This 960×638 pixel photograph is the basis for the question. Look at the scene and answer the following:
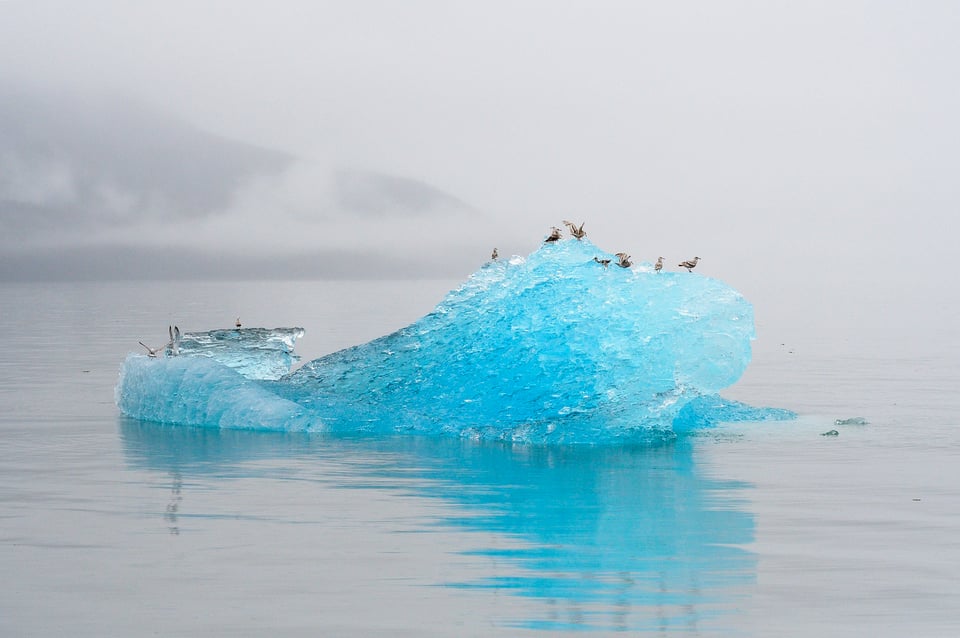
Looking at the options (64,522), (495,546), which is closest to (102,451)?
(64,522)

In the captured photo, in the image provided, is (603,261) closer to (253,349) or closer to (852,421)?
(852,421)

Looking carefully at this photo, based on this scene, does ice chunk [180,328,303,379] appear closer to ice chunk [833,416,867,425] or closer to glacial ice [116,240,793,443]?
glacial ice [116,240,793,443]

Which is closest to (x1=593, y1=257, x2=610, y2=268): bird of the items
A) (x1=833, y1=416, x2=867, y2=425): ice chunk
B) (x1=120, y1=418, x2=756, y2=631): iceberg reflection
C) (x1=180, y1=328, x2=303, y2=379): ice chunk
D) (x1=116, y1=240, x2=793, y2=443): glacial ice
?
(x1=116, y1=240, x2=793, y2=443): glacial ice

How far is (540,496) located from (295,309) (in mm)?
59437

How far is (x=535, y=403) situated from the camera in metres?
18.7

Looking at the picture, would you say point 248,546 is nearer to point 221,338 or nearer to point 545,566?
point 545,566

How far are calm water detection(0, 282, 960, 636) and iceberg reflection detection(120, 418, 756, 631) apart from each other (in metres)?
0.04

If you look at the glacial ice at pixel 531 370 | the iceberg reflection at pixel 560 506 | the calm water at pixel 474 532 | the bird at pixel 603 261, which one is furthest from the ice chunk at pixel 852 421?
the bird at pixel 603 261

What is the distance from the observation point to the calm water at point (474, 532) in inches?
353

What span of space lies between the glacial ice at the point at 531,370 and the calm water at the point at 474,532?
0.72m

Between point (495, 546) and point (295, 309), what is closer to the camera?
point (495, 546)

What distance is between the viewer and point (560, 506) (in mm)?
13289

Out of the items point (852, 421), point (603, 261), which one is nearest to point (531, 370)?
point (603, 261)

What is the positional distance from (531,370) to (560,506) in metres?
5.55
